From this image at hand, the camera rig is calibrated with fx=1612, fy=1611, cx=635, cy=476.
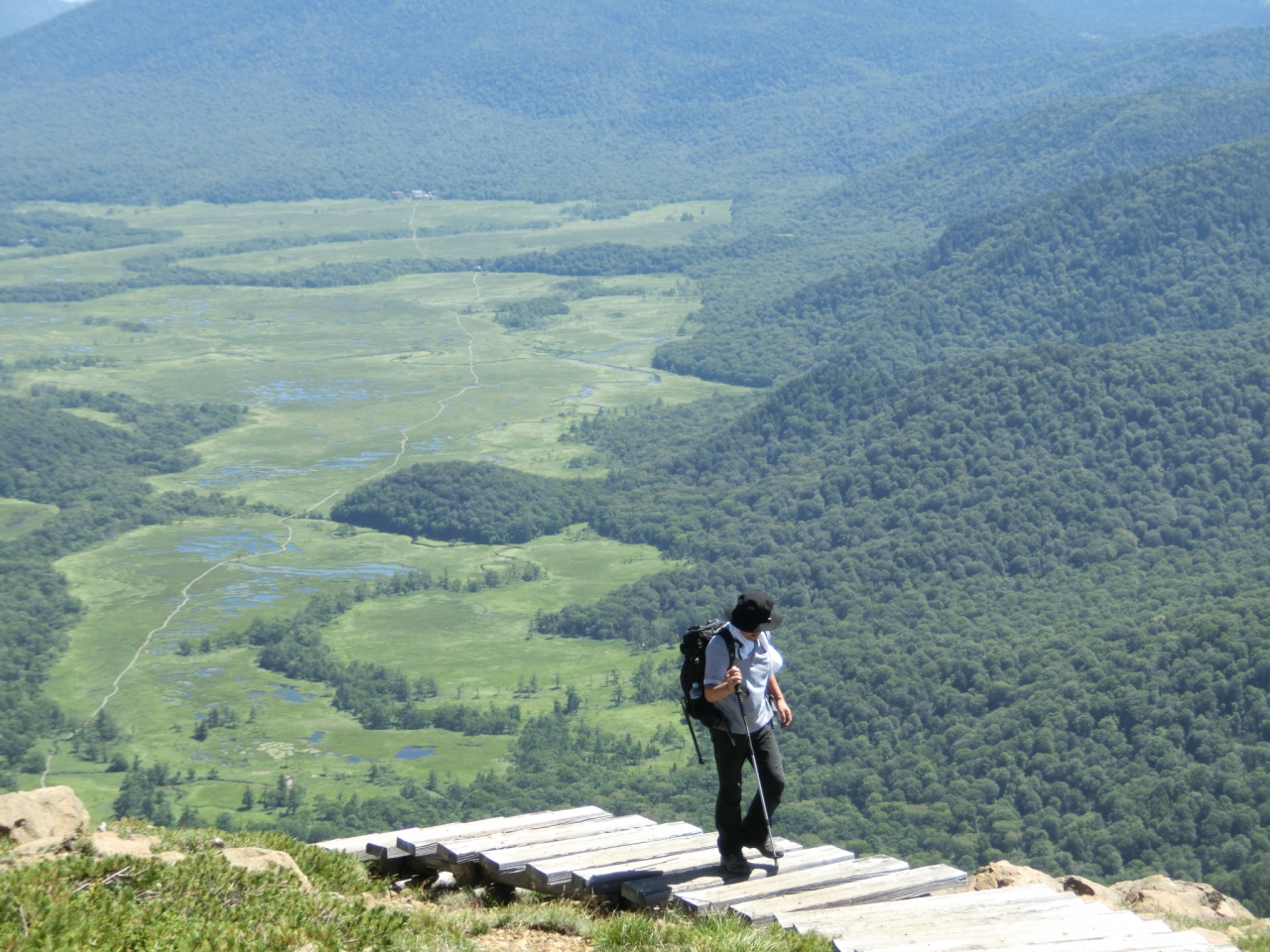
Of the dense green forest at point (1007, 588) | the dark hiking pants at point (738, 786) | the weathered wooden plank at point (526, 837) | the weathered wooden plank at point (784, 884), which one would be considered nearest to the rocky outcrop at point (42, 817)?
the weathered wooden plank at point (526, 837)

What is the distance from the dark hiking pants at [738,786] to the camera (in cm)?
1817

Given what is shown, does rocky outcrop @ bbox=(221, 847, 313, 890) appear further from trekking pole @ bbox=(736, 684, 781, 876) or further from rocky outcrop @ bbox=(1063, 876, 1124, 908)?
rocky outcrop @ bbox=(1063, 876, 1124, 908)

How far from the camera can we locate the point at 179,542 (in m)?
116

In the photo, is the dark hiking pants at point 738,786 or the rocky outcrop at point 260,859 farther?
the dark hiking pants at point 738,786

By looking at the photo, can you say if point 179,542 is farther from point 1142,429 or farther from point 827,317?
point 827,317

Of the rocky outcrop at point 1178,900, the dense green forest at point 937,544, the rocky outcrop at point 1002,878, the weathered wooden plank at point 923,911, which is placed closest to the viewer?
the weathered wooden plank at point 923,911

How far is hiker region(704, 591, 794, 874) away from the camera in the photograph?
17.8m

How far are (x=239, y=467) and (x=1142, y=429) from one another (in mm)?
74502

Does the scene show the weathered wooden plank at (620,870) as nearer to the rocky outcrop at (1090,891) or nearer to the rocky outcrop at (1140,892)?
the rocky outcrop at (1140,892)

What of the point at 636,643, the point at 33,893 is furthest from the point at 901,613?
the point at 33,893

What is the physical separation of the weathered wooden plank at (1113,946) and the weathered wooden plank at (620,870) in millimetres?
3350

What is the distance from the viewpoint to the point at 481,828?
20.4m

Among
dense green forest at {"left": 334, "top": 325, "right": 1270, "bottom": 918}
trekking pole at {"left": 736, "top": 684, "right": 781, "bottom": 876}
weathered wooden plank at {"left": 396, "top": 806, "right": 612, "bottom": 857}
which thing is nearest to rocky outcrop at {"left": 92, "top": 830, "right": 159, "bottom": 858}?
weathered wooden plank at {"left": 396, "top": 806, "right": 612, "bottom": 857}

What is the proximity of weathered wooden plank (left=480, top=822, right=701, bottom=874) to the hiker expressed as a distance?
4.42 ft
